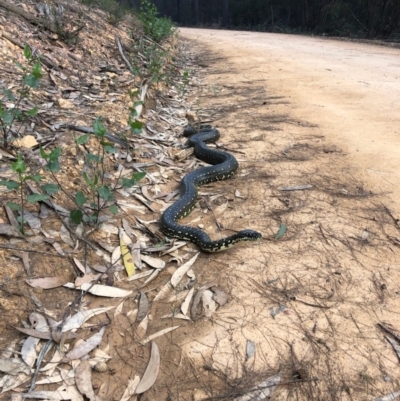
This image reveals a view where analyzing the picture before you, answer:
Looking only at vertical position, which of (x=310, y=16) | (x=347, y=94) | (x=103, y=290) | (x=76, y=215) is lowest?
(x=103, y=290)

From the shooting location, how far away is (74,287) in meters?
3.82

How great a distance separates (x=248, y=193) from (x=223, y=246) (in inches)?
59.2

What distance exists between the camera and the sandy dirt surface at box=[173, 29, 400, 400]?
3.07 meters

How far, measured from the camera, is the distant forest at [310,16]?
1092 inches

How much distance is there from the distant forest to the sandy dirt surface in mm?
22466

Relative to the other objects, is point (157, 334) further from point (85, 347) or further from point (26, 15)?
point (26, 15)

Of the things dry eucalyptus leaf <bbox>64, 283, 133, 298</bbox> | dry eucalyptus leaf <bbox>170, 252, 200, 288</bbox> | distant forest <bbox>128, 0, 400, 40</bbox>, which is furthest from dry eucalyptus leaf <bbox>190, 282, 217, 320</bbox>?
distant forest <bbox>128, 0, 400, 40</bbox>

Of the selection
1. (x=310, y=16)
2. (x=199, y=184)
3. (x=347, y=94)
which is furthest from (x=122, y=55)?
(x=310, y=16)

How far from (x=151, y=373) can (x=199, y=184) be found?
3658 mm

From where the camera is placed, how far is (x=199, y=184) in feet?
20.8

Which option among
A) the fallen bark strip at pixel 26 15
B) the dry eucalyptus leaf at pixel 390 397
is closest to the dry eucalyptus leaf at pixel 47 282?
the dry eucalyptus leaf at pixel 390 397

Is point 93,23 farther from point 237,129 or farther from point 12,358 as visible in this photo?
point 12,358

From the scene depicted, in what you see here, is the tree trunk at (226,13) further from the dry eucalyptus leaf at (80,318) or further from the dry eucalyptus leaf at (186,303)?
the dry eucalyptus leaf at (80,318)

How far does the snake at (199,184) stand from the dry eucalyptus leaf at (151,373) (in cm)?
155
